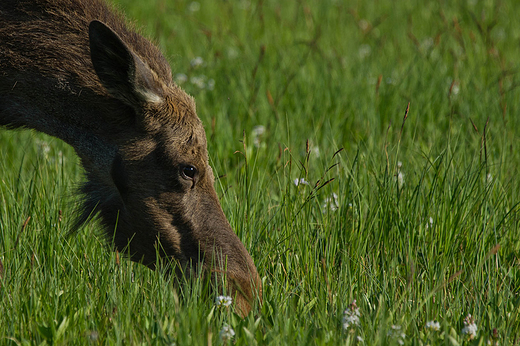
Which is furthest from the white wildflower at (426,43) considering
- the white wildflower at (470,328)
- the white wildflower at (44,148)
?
the white wildflower at (470,328)

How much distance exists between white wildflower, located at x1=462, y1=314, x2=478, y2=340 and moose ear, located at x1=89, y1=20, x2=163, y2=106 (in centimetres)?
200

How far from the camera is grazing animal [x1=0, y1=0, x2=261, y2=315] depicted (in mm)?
3369

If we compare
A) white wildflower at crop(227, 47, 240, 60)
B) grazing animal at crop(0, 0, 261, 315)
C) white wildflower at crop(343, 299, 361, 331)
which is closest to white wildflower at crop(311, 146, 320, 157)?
grazing animal at crop(0, 0, 261, 315)

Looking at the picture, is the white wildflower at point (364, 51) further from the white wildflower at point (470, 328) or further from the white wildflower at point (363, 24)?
the white wildflower at point (470, 328)

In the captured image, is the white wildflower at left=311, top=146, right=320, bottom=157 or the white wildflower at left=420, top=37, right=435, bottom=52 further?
the white wildflower at left=420, top=37, right=435, bottom=52

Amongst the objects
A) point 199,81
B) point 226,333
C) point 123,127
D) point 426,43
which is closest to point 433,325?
point 226,333

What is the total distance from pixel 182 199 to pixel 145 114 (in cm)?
53

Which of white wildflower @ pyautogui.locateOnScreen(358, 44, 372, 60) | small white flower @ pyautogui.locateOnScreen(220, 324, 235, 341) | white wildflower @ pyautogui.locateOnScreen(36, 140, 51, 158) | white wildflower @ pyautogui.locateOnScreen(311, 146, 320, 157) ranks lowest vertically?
small white flower @ pyautogui.locateOnScreen(220, 324, 235, 341)

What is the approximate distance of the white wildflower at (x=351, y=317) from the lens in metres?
2.73

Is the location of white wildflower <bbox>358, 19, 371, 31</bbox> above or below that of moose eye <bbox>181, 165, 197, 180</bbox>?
above

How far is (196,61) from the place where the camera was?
255 inches

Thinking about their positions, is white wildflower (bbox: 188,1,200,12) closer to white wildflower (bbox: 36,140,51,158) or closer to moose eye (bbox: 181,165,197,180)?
white wildflower (bbox: 36,140,51,158)

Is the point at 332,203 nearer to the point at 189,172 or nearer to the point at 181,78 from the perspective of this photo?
the point at 189,172

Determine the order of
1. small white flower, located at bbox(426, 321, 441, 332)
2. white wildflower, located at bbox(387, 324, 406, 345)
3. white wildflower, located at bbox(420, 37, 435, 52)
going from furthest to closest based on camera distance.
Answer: white wildflower, located at bbox(420, 37, 435, 52)
small white flower, located at bbox(426, 321, 441, 332)
white wildflower, located at bbox(387, 324, 406, 345)
